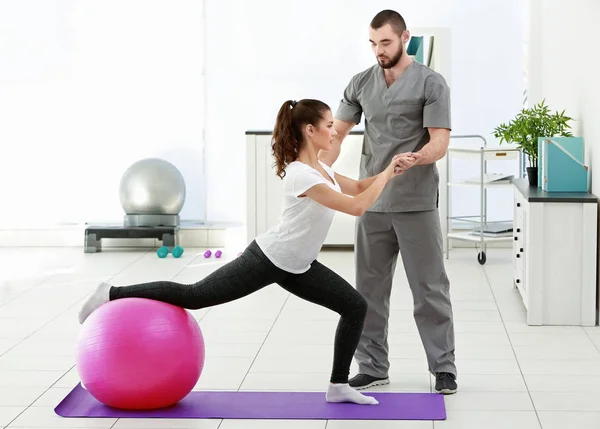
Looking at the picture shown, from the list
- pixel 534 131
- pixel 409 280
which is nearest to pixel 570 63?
pixel 534 131

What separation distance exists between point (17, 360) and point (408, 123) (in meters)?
2.04

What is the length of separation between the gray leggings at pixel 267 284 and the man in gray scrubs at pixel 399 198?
41cm

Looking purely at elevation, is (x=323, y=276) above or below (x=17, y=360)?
above

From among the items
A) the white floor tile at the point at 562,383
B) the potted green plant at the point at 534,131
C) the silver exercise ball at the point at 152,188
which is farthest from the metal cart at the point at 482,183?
the white floor tile at the point at 562,383

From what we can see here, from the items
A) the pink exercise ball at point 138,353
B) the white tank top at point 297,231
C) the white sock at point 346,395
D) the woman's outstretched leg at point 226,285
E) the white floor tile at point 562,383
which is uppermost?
the white tank top at point 297,231

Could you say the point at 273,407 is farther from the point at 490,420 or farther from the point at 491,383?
the point at 491,383

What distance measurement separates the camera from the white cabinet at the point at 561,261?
5.10 meters

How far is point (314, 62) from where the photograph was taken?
8219 millimetres

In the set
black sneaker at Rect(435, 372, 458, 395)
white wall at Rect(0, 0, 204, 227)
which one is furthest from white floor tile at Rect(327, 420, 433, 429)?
white wall at Rect(0, 0, 204, 227)

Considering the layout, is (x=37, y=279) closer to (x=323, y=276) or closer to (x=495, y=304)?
(x=495, y=304)

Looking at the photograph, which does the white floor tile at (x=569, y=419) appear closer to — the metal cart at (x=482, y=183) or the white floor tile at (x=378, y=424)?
the white floor tile at (x=378, y=424)

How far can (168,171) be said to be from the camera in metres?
7.79

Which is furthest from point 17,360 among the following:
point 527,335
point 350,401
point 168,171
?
point 168,171

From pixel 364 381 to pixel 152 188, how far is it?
4029 mm
